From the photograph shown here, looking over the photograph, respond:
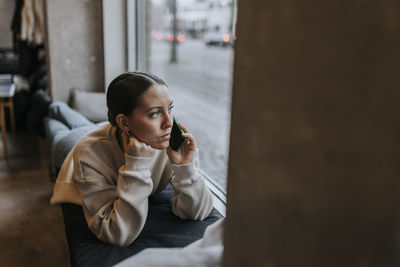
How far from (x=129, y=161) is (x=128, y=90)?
243mm

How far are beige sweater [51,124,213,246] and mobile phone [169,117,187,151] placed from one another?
0.25 ft

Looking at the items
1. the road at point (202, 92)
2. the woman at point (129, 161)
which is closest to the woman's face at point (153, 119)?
the woman at point (129, 161)

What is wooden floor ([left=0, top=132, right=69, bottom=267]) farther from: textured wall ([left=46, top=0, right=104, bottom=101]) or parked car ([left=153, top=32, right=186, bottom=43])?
parked car ([left=153, top=32, right=186, bottom=43])

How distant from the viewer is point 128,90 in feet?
4.01

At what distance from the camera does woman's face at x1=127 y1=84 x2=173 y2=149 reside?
47.7 inches

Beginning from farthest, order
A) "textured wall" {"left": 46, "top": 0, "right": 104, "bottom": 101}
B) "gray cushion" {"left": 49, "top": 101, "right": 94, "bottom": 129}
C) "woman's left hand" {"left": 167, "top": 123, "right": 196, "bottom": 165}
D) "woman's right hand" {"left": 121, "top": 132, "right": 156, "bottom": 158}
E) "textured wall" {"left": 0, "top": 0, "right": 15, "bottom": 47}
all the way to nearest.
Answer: "textured wall" {"left": 0, "top": 0, "right": 15, "bottom": 47}
"textured wall" {"left": 46, "top": 0, "right": 104, "bottom": 101}
"gray cushion" {"left": 49, "top": 101, "right": 94, "bottom": 129}
"woman's left hand" {"left": 167, "top": 123, "right": 196, "bottom": 165}
"woman's right hand" {"left": 121, "top": 132, "right": 156, "bottom": 158}

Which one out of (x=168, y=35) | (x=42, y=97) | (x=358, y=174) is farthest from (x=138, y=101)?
(x=42, y=97)

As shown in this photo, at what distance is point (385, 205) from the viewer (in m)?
0.39

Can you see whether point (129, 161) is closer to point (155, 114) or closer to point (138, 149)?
point (138, 149)

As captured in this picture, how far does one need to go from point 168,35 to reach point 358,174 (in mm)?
2828

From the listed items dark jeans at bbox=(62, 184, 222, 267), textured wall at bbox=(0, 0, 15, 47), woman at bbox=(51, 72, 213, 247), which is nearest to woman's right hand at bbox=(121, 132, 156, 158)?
woman at bbox=(51, 72, 213, 247)

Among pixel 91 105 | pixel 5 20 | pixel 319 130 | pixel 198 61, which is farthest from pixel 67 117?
pixel 5 20

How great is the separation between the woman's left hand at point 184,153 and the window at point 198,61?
828 mm

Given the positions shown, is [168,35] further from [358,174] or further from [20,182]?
[358,174]
